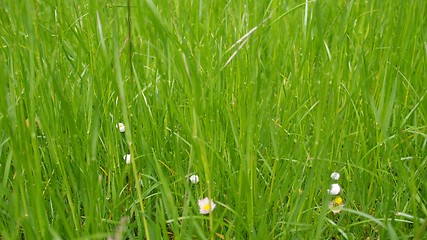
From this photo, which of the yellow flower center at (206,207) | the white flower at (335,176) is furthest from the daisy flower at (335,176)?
the yellow flower center at (206,207)

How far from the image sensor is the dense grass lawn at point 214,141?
41.2 inches

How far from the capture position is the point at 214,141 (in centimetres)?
123

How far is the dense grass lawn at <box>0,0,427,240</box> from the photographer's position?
1.05m

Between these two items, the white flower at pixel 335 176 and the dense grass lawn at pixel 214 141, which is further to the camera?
the white flower at pixel 335 176

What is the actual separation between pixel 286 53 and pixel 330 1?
0.77 feet

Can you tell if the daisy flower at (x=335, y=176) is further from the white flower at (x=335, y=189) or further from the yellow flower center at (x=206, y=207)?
the yellow flower center at (x=206, y=207)

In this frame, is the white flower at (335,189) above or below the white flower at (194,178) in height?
below

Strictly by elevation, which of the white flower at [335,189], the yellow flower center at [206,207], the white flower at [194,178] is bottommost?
the white flower at [335,189]

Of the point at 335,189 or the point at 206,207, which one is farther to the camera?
the point at 335,189

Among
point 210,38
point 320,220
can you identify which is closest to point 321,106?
point 320,220

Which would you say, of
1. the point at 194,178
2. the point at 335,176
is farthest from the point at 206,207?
the point at 335,176

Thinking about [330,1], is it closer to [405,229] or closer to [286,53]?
[286,53]

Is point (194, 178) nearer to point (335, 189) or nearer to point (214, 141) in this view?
point (214, 141)

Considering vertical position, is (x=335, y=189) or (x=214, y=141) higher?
(x=214, y=141)
